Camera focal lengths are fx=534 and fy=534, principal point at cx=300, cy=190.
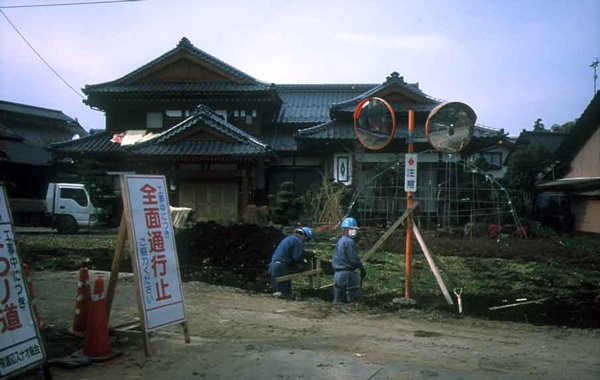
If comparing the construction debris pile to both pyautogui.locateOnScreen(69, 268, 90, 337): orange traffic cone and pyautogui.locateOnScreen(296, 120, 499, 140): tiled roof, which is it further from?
pyautogui.locateOnScreen(296, 120, 499, 140): tiled roof

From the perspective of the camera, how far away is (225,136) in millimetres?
20969

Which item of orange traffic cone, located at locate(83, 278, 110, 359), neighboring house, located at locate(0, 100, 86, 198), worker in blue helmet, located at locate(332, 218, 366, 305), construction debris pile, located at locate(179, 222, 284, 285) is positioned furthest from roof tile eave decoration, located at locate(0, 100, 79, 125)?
orange traffic cone, located at locate(83, 278, 110, 359)

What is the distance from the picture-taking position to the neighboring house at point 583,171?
2044 cm

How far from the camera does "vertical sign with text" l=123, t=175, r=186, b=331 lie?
17.5ft

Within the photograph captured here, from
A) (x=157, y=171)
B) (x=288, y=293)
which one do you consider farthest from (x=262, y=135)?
(x=288, y=293)

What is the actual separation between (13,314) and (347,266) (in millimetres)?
5232

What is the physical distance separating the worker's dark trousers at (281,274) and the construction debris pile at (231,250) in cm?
175

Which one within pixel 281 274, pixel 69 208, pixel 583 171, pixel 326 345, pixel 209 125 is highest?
pixel 209 125

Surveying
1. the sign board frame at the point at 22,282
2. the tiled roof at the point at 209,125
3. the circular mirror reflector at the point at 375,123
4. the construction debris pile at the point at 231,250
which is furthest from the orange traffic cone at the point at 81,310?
the tiled roof at the point at 209,125

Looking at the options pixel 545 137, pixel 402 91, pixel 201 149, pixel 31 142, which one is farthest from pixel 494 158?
pixel 31 142

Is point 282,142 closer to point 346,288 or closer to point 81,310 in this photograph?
point 346,288

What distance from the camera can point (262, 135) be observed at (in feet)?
82.1

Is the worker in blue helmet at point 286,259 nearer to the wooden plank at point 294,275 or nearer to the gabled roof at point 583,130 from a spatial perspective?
the wooden plank at point 294,275

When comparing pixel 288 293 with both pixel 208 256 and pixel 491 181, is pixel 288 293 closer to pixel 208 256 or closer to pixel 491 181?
pixel 208 256
